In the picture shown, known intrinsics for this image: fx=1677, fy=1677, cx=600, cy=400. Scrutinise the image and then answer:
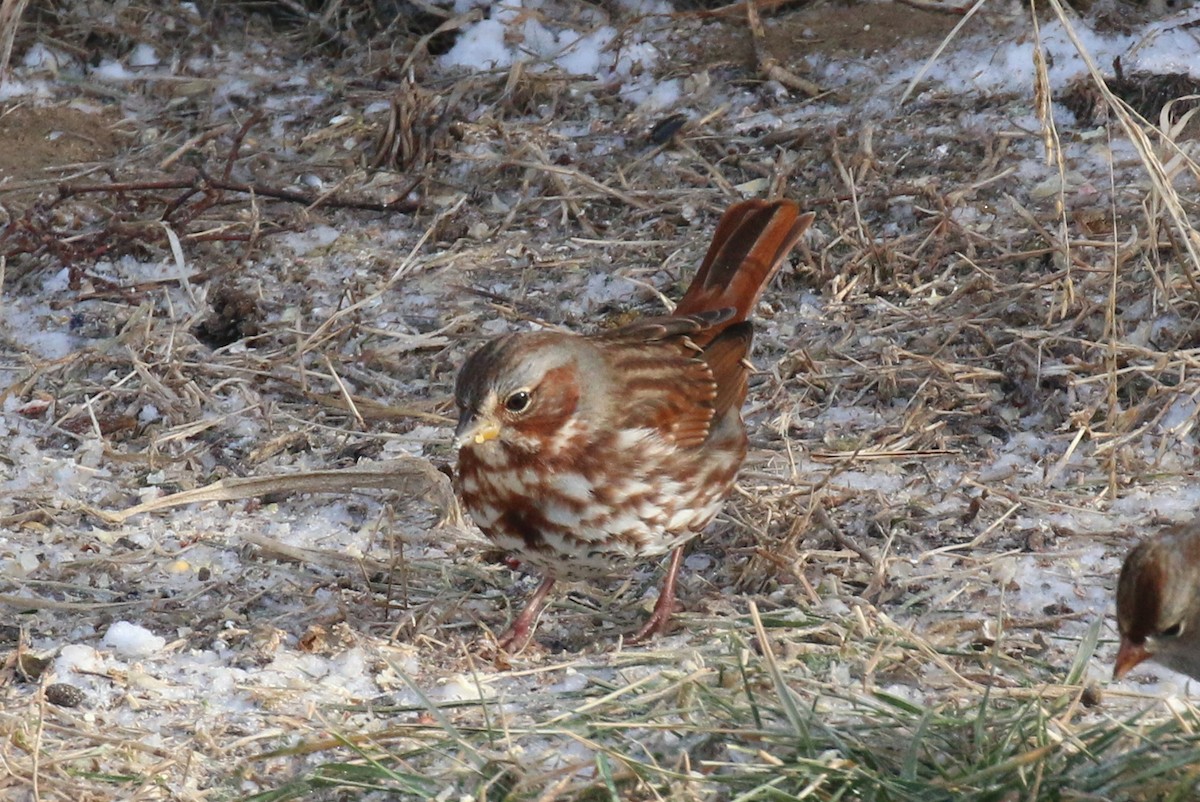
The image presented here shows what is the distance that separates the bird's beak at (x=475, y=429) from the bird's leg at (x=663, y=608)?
26.8 inches

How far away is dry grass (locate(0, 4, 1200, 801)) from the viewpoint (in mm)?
3590

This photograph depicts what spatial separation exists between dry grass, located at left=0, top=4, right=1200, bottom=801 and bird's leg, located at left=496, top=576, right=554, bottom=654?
0.07 m

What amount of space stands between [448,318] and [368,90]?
5.97 feet

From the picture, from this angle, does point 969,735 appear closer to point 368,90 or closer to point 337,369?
point 337,369

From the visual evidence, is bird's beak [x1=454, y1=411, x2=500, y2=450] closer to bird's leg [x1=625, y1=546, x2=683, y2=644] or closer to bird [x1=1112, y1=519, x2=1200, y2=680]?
bird's leg [x1=625, y1=546, x2=683, y2=644]

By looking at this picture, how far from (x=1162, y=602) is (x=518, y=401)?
1677 millimetres

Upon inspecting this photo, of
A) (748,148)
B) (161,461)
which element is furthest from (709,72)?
(161,461)

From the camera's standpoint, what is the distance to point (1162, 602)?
3514 mm

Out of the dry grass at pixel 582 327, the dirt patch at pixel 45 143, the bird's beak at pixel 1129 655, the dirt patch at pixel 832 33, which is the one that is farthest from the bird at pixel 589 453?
the dirt patch at pixel 45 143

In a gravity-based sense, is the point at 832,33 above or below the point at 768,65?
above

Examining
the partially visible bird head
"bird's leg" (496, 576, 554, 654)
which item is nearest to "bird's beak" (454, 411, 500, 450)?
the partially visible bird head

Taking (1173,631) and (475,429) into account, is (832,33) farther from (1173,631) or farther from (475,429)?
(1173,631)

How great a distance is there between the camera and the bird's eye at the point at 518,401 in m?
4.33

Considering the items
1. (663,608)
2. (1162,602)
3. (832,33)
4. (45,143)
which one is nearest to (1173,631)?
(1162,602)
